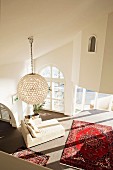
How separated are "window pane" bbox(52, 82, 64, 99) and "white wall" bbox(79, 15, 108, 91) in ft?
8.17

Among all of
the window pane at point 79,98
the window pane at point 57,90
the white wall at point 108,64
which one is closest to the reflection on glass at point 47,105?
the window pane at point 57,90

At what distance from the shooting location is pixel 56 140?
6.29 m

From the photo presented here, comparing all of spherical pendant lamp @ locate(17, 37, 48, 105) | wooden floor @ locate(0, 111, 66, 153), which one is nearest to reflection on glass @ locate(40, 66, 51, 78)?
wooden floor @ locate(0, 111, 66, 153)

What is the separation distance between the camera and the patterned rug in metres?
5.21

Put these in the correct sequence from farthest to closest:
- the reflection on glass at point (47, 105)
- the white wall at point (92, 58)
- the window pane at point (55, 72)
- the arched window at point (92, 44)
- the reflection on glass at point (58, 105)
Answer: the reflection on glass at point (47, 105) → the reflection on glass at point (58, 105) → the window pane at point (55, 72) → the arched window at point (92, 44) → the white wall at point (92, 58)

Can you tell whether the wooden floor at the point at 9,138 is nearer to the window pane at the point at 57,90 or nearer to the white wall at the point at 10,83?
the white wall at the point at 10,83

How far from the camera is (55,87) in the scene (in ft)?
28.5

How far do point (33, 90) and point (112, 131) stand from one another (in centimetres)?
510

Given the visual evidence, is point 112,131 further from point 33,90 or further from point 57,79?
point 33,90

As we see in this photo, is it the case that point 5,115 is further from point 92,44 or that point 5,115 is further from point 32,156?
point 92,44

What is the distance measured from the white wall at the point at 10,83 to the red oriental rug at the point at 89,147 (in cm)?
271

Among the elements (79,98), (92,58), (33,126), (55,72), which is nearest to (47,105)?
(79,98)

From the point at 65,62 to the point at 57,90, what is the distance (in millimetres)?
1713

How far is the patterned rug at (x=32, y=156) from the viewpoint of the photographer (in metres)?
5.21
